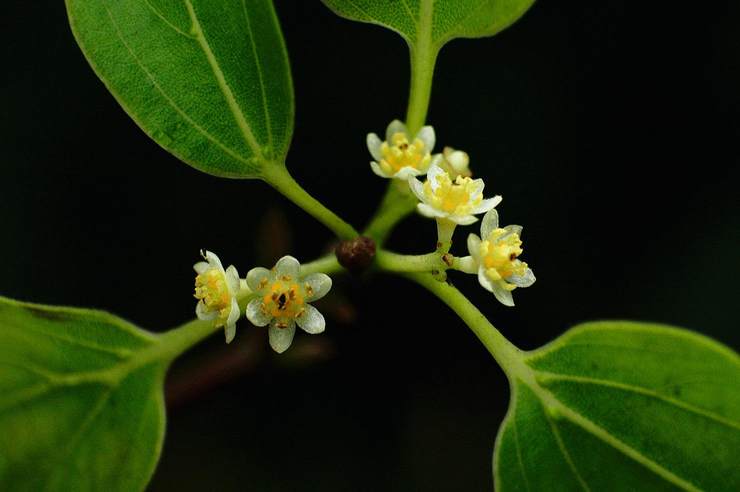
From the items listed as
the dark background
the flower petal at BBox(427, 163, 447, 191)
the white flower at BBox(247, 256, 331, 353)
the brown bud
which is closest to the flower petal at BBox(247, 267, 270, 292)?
the white flower at BBox(247, 256, 331, 353)

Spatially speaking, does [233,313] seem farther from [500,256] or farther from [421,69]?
[421,69]

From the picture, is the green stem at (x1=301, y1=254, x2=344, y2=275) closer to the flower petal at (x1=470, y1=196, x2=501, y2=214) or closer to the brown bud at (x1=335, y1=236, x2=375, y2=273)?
the brown bud at (x1=335, y1=236, x2=375, y2=273)

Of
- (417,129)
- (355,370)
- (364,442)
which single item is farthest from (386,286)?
(417,129)

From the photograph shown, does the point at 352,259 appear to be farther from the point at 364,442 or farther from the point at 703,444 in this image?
the point at 364,442

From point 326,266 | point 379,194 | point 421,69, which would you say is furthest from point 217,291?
point 379,194

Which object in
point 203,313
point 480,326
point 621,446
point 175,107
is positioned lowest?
point 621,446

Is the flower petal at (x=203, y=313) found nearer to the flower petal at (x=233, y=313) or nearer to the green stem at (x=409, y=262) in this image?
the flower petal at (x=233, y=313)
